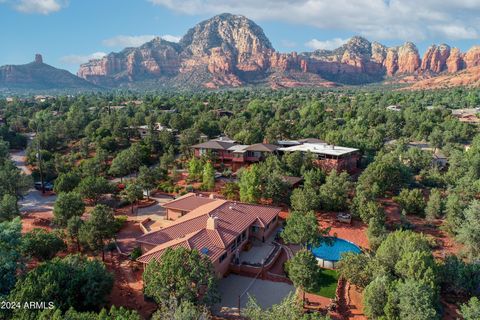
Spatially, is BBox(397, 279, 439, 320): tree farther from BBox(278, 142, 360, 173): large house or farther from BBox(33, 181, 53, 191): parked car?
BBox(33, 181, 53, 191): parked car

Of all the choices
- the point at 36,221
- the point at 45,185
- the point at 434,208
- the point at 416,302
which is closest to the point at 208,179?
the point at 36,221

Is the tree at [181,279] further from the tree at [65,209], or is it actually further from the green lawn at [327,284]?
the tree at [65,209]

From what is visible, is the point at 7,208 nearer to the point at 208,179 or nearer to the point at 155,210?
the point at 155,210

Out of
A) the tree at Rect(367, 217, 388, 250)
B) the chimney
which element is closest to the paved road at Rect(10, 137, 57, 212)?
the chimney

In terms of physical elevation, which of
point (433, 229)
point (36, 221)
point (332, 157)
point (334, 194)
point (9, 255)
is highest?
point (332, 157)

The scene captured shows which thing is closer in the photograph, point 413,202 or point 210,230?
point 210,230
